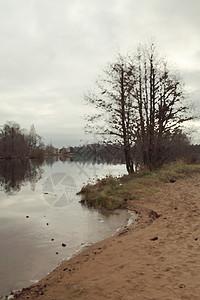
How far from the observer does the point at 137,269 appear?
4.10 metres

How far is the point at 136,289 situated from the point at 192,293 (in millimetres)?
784

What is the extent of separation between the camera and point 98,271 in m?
4.33

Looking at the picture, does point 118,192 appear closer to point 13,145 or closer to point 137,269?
point 137,269

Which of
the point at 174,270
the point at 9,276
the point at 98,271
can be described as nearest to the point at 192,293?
the point at 174,270

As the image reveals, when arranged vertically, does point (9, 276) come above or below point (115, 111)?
below

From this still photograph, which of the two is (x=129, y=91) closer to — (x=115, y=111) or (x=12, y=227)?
(x=115, y=111)

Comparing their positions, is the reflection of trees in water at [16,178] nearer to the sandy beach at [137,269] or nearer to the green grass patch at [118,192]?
the green grass patch at [118,192]

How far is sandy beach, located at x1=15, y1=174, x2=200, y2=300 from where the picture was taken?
3434 millimetres

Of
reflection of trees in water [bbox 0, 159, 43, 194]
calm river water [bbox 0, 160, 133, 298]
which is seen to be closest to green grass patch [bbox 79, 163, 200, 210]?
calm river water [bbox 0, 160, 133, 298]

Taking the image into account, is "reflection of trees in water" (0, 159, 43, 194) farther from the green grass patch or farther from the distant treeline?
the distant treeline

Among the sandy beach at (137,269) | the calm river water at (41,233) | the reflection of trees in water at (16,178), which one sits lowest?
the calm river water at (41,233)

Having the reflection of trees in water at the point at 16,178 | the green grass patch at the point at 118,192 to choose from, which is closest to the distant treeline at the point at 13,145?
the reflection of trees in water at the point at 16,178

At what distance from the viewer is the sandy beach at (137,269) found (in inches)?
135

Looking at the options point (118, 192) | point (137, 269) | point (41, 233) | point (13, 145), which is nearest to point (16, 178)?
point (118, 192)
